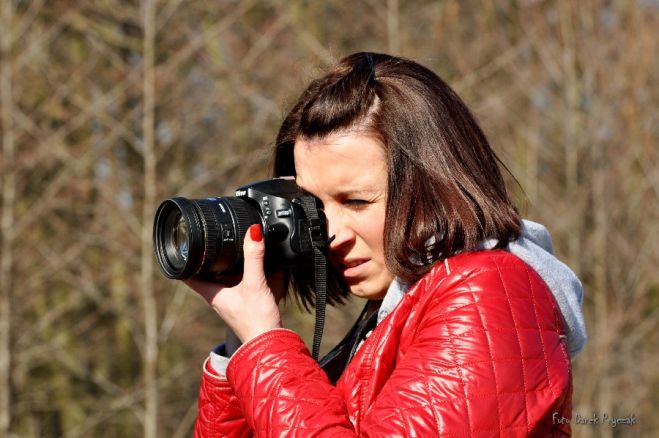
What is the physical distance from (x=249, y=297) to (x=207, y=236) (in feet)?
0.42

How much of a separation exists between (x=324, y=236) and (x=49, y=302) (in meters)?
6.02

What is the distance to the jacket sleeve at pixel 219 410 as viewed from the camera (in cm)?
166

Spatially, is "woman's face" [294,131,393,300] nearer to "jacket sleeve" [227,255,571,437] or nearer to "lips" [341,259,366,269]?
"lips" [341,259,366,269]

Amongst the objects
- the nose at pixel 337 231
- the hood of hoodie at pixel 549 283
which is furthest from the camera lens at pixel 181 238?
the hood of hoodie at pixel 549 283

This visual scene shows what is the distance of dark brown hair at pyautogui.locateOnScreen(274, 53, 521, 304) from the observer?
4.68 ft

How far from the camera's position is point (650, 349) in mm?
7172

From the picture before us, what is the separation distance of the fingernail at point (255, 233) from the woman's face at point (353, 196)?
118mm

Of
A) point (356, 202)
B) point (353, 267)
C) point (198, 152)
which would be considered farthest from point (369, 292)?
point (198, 152)

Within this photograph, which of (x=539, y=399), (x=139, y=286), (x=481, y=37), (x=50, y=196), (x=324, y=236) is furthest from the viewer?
(x=481, y=37)

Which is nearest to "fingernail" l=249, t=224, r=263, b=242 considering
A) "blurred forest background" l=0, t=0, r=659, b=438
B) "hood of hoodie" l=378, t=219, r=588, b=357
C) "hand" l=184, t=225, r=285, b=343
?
"hand" l=184, t=225, r=285, b=343

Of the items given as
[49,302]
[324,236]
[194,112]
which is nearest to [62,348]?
[49,302]

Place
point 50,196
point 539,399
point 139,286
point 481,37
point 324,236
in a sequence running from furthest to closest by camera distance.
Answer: point 481,37 < point 139,286 < point 50,196 < point 324,236 < point 539,399

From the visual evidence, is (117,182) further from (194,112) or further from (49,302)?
(49,302)

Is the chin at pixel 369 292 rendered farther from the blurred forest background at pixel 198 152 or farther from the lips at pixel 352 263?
the blurred forest background at pixel 198 152
